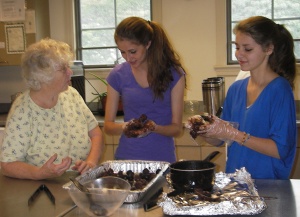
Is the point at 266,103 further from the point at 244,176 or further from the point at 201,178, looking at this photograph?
the point at 201,178

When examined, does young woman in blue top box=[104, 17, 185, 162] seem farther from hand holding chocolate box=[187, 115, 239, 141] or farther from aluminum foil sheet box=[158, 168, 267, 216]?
aluminum foil sheet box=[158, 168, 267, 216]

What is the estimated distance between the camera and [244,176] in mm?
1587

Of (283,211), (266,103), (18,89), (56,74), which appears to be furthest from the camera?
(18,89)

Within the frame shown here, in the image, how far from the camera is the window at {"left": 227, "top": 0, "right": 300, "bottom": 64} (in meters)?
3.53

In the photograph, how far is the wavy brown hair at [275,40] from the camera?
5.86ft

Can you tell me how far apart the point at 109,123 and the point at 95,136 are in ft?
0.43

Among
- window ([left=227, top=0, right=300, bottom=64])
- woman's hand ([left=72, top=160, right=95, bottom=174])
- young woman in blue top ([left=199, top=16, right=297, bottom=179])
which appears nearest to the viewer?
young woman in blue top ([left=199, top=16, right=297, bottom=179])

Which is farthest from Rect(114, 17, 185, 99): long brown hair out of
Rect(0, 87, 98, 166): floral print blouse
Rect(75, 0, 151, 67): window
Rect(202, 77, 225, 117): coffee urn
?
Rect(75, 0, 151, 67): window

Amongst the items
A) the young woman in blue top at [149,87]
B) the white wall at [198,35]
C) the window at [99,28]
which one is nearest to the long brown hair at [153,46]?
the young woman in blue top at [149,87]

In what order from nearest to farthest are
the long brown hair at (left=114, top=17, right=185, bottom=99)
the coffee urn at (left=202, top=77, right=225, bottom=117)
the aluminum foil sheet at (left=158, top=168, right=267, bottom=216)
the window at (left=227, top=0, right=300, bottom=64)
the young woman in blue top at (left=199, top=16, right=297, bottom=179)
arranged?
the aluminum foil sheet at (left=158, top=168, right=267, bottom=216)
the young woman in blue top at (left=199, top=16, right=297, bottom=179)
the long brown hair at (left=114, top=17, right=185, bottom=99)
the coffee urn at (left=202, top=77, right=225, bottom=117)
the window at (left=227, top=0, right=300, bottom=64)

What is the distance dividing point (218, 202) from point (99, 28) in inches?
115

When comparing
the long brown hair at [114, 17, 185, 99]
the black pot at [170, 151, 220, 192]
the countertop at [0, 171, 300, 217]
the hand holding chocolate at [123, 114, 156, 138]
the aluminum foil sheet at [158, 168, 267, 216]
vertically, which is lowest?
the countertop at [0, 171, 300, 217]

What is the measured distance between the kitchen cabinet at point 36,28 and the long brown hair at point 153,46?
6.26 ft

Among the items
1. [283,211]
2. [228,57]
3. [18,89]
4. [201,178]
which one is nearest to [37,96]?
[201,178]
